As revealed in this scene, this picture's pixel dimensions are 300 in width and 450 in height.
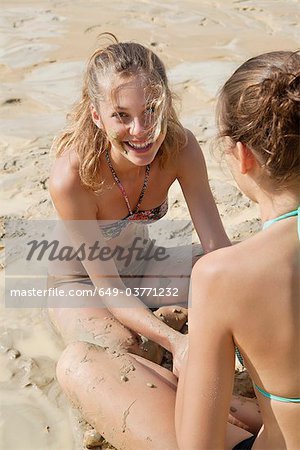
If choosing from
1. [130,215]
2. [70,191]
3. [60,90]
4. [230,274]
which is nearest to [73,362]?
[70,191]

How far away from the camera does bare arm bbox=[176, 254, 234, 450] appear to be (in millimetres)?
1675

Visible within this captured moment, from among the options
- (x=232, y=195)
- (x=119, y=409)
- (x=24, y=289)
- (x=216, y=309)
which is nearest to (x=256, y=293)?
(x=216, y=309)

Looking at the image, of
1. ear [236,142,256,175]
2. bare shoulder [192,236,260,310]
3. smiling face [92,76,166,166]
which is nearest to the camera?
bare shoulder [192,236,260,310]

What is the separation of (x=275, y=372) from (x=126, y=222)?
55.8 inches

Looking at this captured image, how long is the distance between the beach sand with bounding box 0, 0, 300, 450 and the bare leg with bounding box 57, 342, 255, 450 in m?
0.20

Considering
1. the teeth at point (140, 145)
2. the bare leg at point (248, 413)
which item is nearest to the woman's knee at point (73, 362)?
the bare leg at point (248, 413)

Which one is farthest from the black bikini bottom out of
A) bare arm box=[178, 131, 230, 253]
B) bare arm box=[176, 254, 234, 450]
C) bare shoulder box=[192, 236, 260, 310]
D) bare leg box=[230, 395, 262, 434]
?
bare arm box=[178, 131, 230, 253]

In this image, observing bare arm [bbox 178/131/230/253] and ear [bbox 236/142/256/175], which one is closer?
ear [bbox 236/142/256/175]

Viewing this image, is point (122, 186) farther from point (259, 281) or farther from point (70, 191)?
point (259, 281)

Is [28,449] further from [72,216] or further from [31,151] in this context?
[31,151]

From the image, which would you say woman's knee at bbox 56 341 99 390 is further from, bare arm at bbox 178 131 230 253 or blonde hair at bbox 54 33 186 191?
bare arm at bbox 178 131 230 253

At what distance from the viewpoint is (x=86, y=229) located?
2812 mm

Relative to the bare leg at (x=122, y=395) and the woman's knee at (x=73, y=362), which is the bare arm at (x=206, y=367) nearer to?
the bare leg at (x=122, y=395)

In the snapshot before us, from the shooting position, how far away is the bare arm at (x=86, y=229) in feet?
9.07
